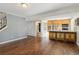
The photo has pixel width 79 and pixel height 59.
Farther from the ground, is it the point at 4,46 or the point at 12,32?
the point at 12,32

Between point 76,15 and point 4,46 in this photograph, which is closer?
point 76,15

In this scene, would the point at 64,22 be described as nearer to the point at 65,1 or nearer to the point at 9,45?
the point at 65,1

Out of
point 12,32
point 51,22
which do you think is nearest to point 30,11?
point 51,22

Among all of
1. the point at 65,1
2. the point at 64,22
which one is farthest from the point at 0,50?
the point at 65,1

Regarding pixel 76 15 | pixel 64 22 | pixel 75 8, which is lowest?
pixel 64 22

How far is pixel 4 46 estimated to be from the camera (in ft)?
12.3

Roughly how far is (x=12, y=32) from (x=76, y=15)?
2673 mm

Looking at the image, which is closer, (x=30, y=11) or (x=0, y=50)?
(x=0, y=50)
